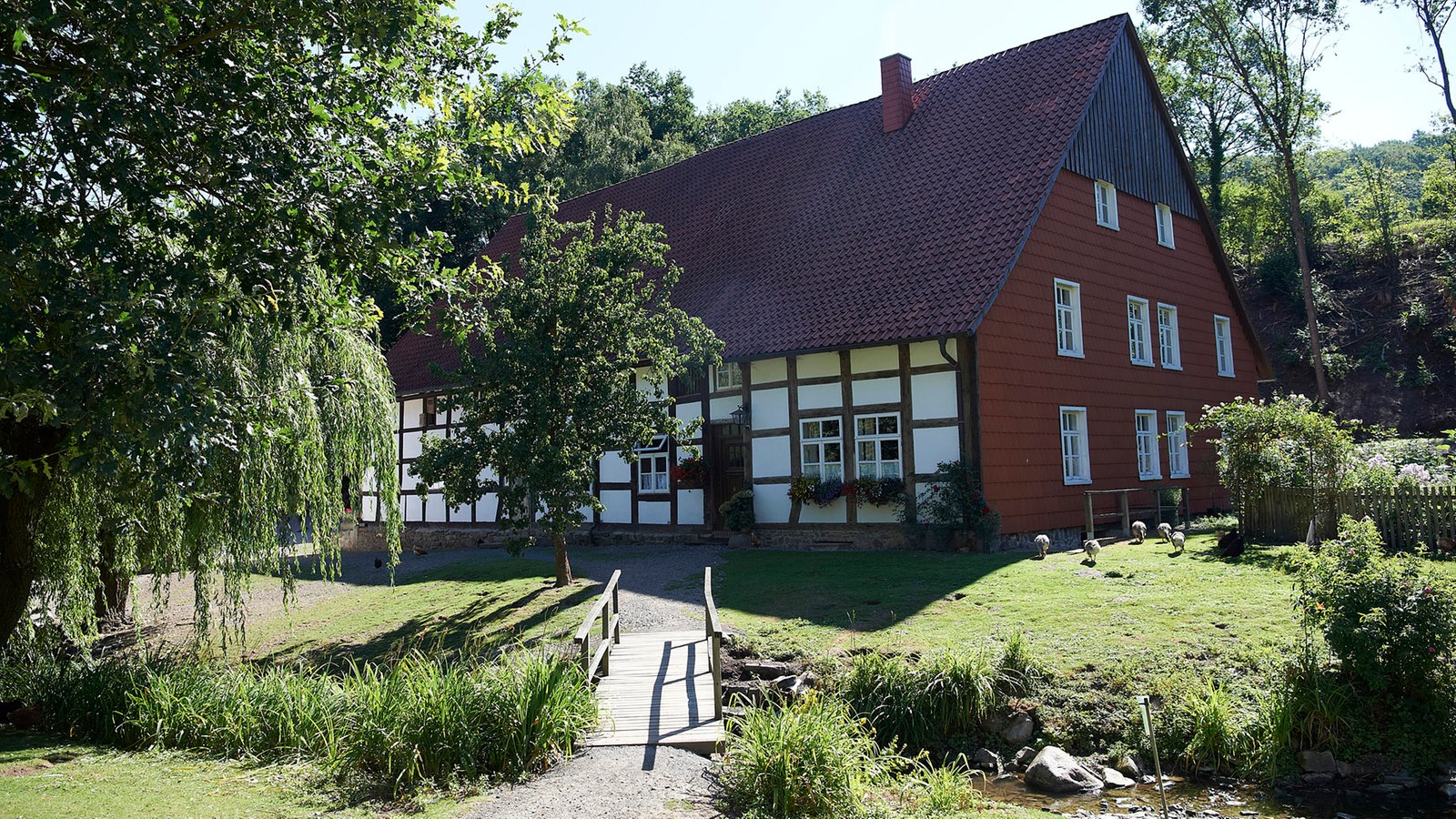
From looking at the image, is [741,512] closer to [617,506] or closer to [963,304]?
[617,506]

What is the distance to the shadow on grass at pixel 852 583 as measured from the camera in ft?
39.1

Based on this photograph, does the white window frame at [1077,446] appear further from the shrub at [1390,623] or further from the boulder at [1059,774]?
the boulder at [1059,774]

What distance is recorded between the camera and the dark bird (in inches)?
530

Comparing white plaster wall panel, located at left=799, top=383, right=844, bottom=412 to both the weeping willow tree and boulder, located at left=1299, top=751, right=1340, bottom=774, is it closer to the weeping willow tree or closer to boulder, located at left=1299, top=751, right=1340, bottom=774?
the weeping willow tree

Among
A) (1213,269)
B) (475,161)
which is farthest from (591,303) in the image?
(1213,269)

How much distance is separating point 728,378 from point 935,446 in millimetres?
4590

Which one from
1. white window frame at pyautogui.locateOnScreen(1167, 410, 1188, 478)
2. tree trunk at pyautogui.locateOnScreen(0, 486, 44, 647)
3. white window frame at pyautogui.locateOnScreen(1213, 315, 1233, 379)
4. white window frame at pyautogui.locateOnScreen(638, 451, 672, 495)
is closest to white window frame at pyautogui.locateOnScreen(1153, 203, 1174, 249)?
white window frame at pyautogui.locateOnScreen(1213, 315, 1233, 379)

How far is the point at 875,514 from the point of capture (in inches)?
650

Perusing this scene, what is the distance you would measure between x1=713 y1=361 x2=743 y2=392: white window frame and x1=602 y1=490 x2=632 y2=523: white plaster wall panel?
318 cm

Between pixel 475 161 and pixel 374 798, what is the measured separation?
4.88m

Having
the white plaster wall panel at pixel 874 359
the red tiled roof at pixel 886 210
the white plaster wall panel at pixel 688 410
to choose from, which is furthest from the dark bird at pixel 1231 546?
the white plaster wall panel at pixel 688 410

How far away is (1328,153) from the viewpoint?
4209 centimetres

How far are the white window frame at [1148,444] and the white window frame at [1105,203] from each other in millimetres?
3673

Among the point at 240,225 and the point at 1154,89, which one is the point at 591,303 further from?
the point at 1154,89
